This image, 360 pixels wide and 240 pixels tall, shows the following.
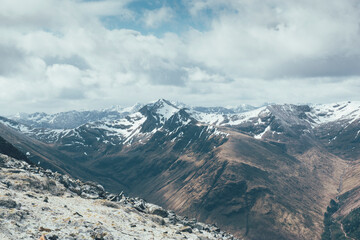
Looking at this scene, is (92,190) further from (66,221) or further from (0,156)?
(66,221)

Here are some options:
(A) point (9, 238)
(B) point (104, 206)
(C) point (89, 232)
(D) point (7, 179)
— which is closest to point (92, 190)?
(B) point (104, 206)

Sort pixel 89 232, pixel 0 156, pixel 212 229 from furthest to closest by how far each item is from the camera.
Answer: pixel 212 229 → pixel 0 156 → pixel 89 232

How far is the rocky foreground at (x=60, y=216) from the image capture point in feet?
127

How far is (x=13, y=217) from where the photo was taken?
39.2 meters

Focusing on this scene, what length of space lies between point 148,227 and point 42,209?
68.8 ft

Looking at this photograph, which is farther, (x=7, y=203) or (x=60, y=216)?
(x=60, y=216)

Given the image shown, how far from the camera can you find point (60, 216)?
44344 mm

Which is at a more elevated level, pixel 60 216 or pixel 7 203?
pixel 7 203

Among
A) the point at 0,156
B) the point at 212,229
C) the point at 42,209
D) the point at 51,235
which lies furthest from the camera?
the point at 212,229

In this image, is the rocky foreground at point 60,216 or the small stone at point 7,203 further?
the small stone at point 7,203

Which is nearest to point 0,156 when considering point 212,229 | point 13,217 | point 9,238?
point 13,217

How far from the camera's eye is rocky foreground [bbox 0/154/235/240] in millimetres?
38719

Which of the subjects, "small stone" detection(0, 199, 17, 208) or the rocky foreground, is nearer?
the rocky foreground

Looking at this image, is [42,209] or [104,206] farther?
[104,206]
